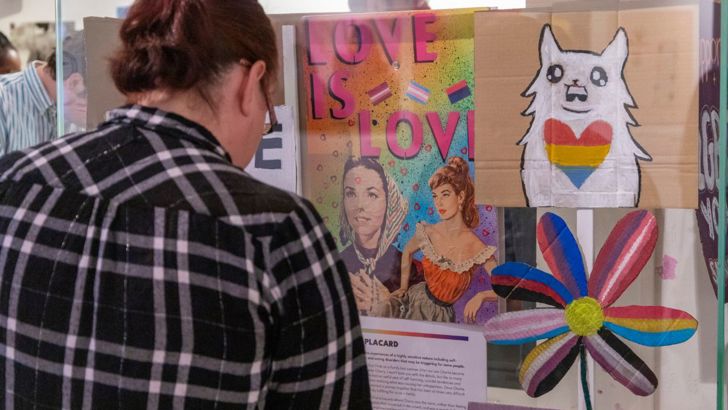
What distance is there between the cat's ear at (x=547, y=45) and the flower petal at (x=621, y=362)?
478 mm

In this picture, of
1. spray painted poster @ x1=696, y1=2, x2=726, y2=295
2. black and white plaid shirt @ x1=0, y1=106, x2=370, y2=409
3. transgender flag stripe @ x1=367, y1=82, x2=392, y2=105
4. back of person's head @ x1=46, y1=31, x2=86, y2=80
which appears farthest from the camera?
back of person's head @ x1=46, y1=31, x2=86, y2=80

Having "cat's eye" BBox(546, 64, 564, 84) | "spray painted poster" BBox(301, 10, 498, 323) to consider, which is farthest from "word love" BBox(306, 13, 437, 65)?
"cat's eye" BBox(546, 64, 564, 84)

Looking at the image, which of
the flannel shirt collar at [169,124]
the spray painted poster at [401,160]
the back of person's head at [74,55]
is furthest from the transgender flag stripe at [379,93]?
the back of person's head at [74,55]

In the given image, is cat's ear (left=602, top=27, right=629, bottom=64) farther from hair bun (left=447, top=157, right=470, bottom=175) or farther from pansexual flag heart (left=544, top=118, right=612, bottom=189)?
hair bun (left=447, top=157, right=470, bottom=175)

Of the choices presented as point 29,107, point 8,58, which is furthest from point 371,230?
point 8,58

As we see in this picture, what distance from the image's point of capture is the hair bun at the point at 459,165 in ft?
5.29

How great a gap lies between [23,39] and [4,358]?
1.41 m

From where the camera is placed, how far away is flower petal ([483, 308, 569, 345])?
61.7 inches

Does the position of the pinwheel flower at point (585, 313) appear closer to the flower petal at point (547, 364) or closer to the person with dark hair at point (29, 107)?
the flower petal at point (547, 364)

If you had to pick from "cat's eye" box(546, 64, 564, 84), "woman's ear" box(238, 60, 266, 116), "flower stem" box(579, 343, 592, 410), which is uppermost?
"cat's eye" box(546, 64, 564, 84)

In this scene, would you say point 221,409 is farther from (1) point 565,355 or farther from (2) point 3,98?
(2) point 3,98

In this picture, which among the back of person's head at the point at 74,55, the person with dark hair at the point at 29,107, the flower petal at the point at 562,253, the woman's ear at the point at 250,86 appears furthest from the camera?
the person with dark hair at the point at 29,107

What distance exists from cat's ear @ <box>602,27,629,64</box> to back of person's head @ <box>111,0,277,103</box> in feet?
2.12

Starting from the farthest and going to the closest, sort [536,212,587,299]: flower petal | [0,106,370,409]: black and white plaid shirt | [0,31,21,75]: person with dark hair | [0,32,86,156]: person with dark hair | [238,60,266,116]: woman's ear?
[0,31,21,75]: person with dark hair
[0,32,86,156]: person with dark hair
[536,212,587,299]: flower petal
[238,60,266,116]: woman's ear
[0,106,370,409]: black and white plaid shirt
